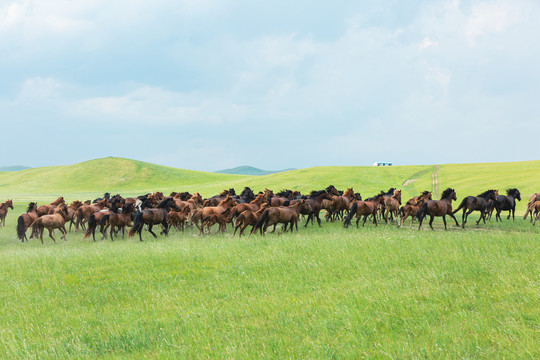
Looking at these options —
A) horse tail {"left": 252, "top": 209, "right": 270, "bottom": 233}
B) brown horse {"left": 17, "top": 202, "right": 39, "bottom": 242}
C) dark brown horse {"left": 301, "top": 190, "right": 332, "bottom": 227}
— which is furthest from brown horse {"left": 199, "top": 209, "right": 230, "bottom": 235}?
brown horse {"left": 17, "top": 202, "right": 39, "bottom": 242}

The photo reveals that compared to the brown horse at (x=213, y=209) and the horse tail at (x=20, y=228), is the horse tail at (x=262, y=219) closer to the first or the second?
the brown horse at (x=213, y=209)

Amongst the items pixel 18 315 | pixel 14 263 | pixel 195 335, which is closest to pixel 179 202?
pixel 14 263

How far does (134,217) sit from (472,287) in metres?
16.5

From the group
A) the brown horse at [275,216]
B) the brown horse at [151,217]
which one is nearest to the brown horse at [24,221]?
the brown horse at [151,217]

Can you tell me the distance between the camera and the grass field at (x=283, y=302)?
482 centimetres

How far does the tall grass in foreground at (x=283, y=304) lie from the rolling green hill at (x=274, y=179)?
33729 millimetres

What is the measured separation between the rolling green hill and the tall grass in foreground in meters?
33.7

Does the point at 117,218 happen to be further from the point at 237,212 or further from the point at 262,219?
the point at 262,219

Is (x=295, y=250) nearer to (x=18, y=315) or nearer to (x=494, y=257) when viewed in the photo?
(x=494, y=257)

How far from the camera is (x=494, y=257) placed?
28.4 feet

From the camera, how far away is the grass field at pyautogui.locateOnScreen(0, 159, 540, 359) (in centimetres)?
482

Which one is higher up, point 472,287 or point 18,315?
point 472,287

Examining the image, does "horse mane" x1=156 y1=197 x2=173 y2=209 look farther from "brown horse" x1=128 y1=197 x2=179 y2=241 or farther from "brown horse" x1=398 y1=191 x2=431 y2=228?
"brown horse" x1=398 y1=191 x2=431 y2=228

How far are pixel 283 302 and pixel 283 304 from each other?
16 centimetres
